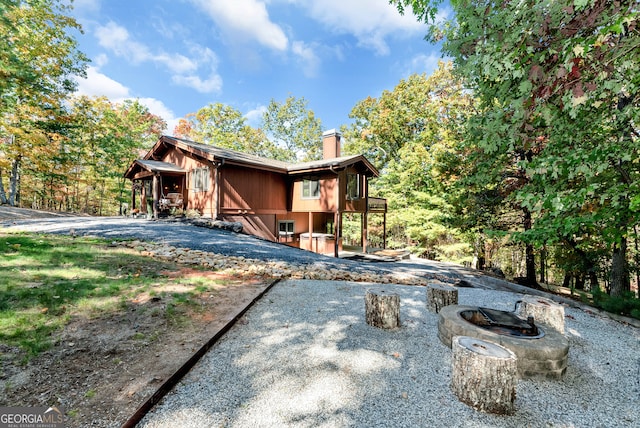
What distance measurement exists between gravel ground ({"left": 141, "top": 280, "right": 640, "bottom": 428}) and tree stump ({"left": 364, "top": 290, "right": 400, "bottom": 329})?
0.13 m

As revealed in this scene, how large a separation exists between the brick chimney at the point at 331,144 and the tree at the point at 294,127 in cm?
1317

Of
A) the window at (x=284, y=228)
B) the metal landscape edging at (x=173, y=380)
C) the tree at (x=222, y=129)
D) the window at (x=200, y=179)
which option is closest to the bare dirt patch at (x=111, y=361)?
the metal landscape edging at (x=173, y=380)

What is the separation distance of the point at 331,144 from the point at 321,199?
4.74m

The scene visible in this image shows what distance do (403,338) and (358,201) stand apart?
39.3 ft

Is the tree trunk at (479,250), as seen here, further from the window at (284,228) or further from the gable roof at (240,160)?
the window at (284,228)

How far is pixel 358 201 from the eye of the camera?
15156mm

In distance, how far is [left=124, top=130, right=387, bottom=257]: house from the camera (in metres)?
12.3

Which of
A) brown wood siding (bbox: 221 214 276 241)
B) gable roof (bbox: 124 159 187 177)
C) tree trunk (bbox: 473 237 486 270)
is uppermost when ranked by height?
gable roof (bbox: 124 159 187 177)

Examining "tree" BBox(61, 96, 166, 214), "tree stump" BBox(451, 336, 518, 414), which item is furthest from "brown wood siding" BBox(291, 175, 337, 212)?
"tree" BBox(61, 96, 166, 214)

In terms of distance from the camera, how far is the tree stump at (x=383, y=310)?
3.76m

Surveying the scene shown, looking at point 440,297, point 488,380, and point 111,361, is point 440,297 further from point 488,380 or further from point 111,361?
point 111,361

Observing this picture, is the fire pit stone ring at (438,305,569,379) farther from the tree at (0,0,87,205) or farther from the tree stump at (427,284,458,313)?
the tree at (0,0,87,205)

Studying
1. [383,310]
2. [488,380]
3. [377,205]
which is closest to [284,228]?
[377,205]

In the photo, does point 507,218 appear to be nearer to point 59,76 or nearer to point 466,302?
point 466,302
